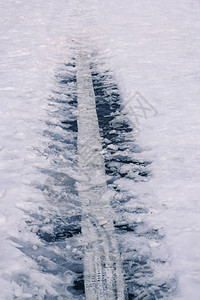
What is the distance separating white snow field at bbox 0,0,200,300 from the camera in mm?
2232

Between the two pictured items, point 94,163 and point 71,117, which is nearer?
point 94,163

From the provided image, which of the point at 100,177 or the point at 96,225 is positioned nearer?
the point at 96,225

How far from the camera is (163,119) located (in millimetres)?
4234

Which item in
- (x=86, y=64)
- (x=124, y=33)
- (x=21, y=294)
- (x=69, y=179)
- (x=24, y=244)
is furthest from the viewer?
(x=124, y=33)

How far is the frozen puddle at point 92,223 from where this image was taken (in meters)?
2.17

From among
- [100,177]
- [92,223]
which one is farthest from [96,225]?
[100,177]

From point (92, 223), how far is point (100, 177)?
578 millimetres

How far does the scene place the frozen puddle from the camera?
2.17 metres

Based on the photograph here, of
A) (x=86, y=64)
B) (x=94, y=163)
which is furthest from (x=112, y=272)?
(x=86, y=64)

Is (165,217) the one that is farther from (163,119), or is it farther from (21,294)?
(163,119)

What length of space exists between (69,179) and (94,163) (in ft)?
0.99

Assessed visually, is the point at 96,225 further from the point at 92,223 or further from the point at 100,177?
the point at 100,177

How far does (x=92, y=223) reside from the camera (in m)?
2.64

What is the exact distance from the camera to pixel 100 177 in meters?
3.15
